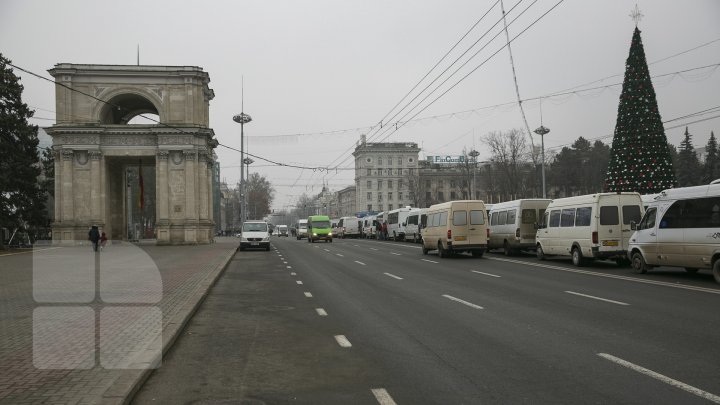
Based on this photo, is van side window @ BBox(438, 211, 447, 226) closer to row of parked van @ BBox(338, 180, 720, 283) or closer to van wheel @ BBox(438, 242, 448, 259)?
row of parked van @ BBox(338, 180, 720, 283)

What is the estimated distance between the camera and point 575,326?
866 centimetres

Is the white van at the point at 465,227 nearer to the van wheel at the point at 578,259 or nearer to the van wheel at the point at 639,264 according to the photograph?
the van wheel at the point at 578,259

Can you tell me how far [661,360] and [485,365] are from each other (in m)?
2.06

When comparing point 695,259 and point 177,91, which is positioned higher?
point 177,91

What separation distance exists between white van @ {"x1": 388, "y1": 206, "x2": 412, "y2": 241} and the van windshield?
1613 cm

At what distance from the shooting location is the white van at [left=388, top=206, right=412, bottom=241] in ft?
162

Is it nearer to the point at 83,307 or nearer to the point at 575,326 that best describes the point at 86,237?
the point at 83,307

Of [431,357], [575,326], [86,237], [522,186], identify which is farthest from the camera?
[522,186]

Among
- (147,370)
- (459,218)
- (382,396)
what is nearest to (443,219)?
(459,218)

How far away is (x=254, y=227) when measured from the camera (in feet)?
117

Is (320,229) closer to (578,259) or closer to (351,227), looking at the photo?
(351,227)

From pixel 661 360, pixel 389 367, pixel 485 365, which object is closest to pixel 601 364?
pixel 661 360

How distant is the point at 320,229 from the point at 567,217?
31781mm

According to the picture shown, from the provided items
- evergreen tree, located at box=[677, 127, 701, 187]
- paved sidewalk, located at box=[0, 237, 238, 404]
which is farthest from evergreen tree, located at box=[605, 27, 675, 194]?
evergreen tree, located at box=[677, 127, 701, 187]
